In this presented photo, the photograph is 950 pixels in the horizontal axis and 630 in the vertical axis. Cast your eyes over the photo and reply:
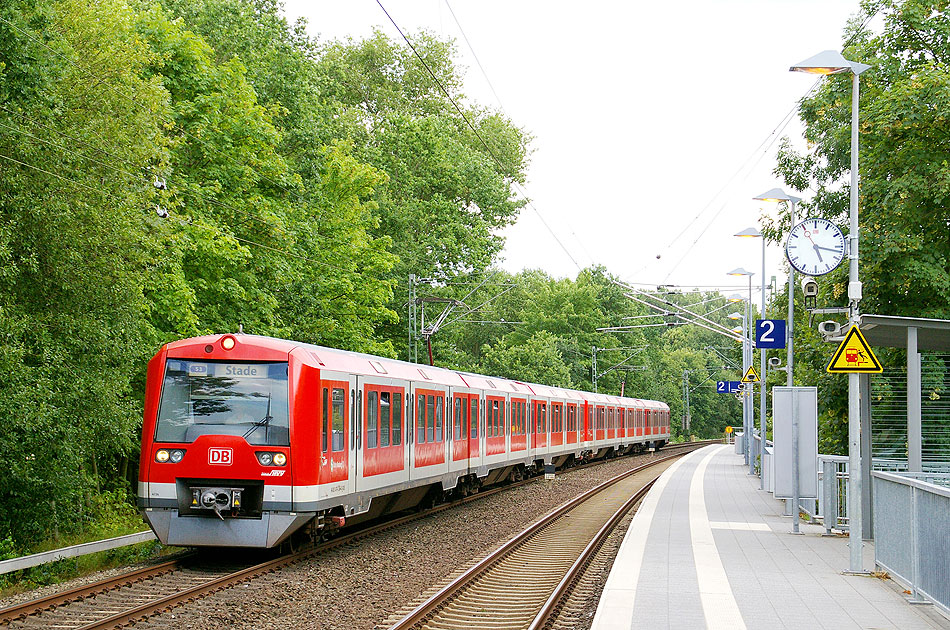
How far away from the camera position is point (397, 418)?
17.4m

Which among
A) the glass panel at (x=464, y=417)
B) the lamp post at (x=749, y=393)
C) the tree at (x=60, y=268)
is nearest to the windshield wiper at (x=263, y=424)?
the tree at (x=60, y=268)

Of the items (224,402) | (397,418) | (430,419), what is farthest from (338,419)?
(430,419)

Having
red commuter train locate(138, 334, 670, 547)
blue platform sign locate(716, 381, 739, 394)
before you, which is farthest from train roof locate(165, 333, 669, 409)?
blue platform sign locate(716, 381, 739, 394)

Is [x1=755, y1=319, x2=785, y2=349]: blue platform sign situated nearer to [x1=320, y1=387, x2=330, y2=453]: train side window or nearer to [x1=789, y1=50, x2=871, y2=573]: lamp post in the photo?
[x1=789, y1=50, x2=871, y2=573]: lamp post

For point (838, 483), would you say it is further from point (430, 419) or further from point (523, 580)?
point (430, 419)

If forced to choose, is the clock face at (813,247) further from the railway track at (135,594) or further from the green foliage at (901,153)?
the railway track at (135,594)

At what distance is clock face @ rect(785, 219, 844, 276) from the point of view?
14859 millimetres

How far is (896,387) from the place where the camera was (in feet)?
59.9

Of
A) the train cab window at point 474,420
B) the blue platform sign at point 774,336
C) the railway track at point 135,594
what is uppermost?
the blue platform sign at point 774,336

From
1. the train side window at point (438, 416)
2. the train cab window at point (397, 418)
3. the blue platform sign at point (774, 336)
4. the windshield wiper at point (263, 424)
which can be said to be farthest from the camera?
the blue platform sign at point (774, 336)

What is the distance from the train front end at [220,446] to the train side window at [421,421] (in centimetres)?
578

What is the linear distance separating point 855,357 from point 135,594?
9026 millimetres

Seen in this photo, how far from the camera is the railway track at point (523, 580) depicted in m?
10.0

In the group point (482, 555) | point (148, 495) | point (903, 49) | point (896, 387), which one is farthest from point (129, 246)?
point (903, 49)
